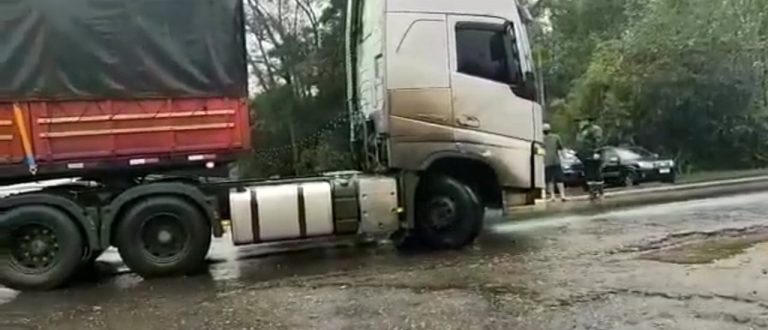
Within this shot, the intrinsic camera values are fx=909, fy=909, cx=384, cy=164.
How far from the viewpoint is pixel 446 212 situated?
11.3 meters

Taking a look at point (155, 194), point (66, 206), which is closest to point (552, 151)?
point (155, 194)

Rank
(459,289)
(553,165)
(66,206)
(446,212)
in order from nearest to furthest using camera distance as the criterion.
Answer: (459,289) < (66,206) < (446,212) < (553,165)

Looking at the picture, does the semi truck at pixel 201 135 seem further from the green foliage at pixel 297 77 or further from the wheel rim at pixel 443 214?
the green foliage at pixel 297 77

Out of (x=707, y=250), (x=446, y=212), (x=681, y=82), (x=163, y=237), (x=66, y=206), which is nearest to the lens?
(x=66, y=206)

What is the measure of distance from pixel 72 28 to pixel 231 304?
11.4 feet

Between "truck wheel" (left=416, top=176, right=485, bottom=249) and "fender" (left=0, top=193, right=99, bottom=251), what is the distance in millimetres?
3885

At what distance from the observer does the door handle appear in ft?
36.4

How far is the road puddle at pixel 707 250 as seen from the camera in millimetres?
9837

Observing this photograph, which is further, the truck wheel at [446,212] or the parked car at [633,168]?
the parked car at [633,168]

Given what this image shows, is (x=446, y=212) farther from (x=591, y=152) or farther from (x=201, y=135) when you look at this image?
(x=591, y=152)

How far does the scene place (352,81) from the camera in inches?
513

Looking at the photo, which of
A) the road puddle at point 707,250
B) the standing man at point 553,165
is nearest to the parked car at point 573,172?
the standing man at point 553,165

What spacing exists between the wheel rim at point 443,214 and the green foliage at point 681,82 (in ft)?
52.8

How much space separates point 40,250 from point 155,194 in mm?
1337
